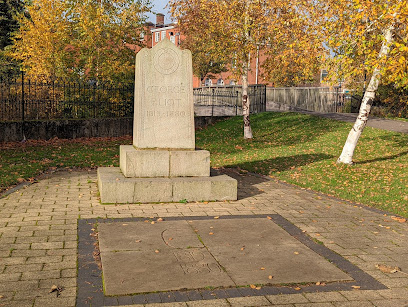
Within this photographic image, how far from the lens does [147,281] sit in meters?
4.75

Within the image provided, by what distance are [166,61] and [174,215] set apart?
318 cm

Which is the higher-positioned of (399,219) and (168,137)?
(168,137)

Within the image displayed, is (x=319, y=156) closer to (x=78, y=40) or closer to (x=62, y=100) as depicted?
(x=62, y=100)

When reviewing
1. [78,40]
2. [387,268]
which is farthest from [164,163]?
[78,40]

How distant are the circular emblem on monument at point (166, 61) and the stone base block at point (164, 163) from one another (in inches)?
63.4

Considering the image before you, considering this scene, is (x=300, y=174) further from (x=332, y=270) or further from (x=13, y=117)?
(x=13, y=117)

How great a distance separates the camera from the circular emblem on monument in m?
8.88

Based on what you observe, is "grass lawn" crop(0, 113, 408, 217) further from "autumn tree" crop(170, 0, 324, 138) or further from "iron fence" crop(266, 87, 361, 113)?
"iron fence" crop(266, 87, 361, 113)

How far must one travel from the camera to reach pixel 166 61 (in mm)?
8914

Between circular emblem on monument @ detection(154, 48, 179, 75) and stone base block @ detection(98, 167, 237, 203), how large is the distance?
2.16m

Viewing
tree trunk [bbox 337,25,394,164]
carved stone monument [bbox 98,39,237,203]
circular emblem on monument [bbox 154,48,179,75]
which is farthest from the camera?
tree trunk [bbox 337,25,394,164]

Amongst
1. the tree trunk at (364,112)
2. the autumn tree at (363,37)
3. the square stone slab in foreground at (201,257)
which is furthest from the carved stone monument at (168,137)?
the tree trunk at (364,112)

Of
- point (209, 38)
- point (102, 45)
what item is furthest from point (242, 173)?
point (102, 45)

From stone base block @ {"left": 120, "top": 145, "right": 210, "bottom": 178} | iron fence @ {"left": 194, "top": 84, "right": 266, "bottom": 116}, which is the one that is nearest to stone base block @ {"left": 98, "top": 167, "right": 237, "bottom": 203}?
stone base block @ {"left": 120, "top": 145, "right": 210, "bottom": 178}
